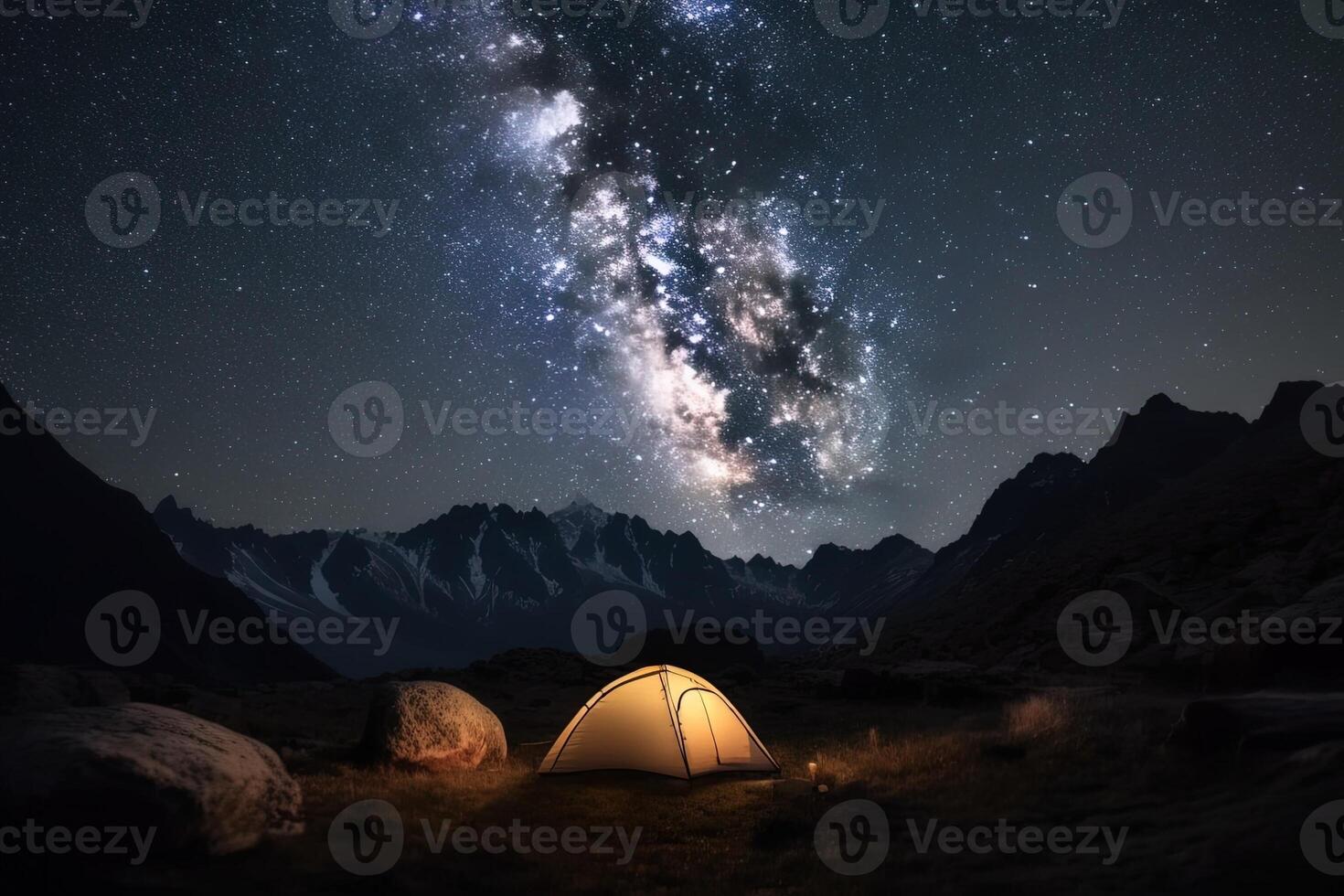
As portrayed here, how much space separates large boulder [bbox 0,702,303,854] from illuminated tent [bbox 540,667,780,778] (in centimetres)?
595

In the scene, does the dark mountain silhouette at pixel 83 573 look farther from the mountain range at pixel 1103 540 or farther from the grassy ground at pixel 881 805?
the grassy ground at pixel 881 805

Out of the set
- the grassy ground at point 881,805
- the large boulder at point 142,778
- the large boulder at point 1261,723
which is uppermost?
the large boulder at point 142,778

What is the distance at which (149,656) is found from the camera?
111m

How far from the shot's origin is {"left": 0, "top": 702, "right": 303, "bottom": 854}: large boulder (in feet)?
25.7

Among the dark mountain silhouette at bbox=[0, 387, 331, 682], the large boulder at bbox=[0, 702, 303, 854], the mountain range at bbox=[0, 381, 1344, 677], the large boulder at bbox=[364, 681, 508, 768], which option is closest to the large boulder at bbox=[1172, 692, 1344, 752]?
the mountain range at bbox=[0, 381, 1344, 677]

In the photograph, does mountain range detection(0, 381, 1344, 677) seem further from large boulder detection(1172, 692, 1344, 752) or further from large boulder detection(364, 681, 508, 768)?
large boulder detection(364, 681, 508, 768)

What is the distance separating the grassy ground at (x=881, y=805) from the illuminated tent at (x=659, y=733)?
1.09ft

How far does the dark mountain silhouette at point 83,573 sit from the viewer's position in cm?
11550

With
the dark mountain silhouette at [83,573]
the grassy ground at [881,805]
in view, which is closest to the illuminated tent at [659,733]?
the grassy ground at [881,805]

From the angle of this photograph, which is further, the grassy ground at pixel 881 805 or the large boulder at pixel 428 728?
the large boulder at pixel 428 728

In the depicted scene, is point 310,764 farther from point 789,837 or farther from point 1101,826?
point 1101,826

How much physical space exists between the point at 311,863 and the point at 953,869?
23.5 ft

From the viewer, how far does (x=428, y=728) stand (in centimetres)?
1455

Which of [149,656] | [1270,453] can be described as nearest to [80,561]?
[149,656]
